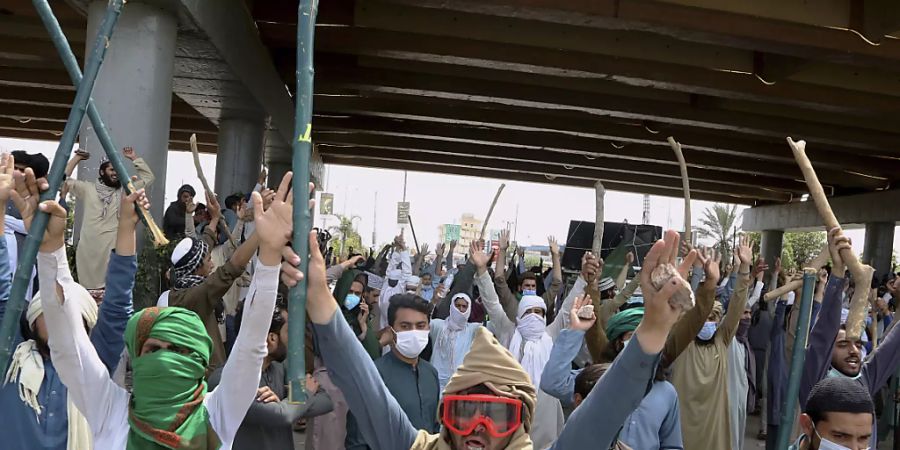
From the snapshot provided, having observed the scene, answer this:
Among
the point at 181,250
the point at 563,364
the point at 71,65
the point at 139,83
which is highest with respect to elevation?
the point at 139,83

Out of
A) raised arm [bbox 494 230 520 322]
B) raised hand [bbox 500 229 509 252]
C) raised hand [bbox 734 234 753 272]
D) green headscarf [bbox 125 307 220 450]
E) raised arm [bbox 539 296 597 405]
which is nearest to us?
green headscarf [bbox 125 307 220 450]

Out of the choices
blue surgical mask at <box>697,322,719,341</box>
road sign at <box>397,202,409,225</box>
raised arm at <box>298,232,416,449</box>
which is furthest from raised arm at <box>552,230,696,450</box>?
road sign at <box>397,202,409,225</box>

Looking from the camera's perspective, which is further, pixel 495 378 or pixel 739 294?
pixel 739 294

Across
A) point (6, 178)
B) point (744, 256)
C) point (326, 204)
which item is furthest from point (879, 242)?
point (6, 178)

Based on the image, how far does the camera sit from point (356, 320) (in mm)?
6215

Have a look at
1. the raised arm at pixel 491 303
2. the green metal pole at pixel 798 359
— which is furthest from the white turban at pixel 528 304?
the green metal pole at pixel 798 359

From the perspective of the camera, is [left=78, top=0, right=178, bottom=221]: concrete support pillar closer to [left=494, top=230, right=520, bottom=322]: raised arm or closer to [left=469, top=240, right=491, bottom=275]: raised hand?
[left=469, top=240, right=491, bottom=275]: raised hand

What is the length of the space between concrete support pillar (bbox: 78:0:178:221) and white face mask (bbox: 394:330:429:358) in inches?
125

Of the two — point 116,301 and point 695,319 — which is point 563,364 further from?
point 116,301

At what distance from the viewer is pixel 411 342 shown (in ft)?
15.0

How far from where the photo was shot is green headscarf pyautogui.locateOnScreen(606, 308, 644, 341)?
4074 mm

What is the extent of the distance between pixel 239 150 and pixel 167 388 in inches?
435

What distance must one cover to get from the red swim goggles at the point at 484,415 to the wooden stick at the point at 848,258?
5.40 feet

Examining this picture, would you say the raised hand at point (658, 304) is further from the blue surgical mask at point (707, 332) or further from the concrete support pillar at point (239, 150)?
the concrete support pillar at point (239, 150)
